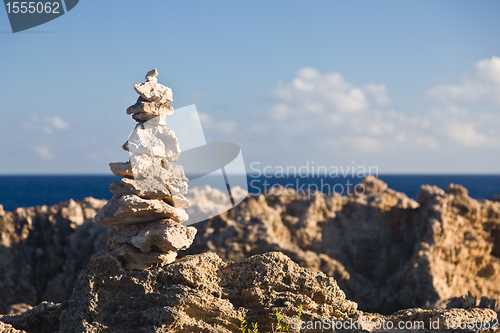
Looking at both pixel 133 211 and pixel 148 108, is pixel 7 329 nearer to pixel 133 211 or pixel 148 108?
pixel 133 211

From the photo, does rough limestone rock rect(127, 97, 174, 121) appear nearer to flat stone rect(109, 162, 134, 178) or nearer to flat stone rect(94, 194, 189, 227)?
flat stone rect(109, 162, 134, 178)

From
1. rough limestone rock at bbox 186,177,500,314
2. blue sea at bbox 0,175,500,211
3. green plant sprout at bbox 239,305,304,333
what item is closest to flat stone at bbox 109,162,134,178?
green plant sprout at bbox 239,305,304,333

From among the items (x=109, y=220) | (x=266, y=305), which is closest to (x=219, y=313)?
(x=266, y=305)

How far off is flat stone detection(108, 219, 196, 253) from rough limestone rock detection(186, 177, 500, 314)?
291 inches

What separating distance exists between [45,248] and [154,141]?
34.0ft

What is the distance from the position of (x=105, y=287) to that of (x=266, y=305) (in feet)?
6.07

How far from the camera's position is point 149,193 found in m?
5.03

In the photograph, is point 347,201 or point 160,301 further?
point 347,201

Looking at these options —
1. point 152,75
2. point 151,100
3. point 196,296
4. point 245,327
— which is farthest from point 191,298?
point 152,75

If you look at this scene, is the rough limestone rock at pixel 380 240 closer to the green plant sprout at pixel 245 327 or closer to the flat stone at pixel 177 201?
the flat stone at pixel 177 201

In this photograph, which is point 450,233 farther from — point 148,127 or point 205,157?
point 148,127

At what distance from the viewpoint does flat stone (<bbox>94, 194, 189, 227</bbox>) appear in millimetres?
4770

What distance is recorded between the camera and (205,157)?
244 inches

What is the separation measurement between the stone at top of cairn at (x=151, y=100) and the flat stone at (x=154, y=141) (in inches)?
4.2
